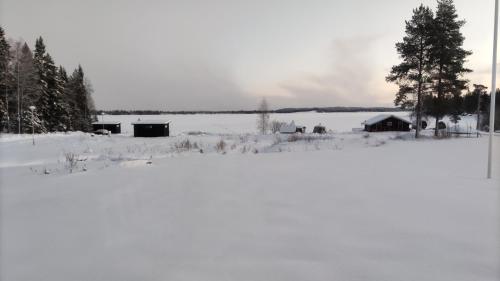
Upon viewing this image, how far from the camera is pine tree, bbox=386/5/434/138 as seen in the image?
24.2 metres

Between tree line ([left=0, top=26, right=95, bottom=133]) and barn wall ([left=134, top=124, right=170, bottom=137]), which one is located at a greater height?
tree line ([left=0, top=26, right=95, bottom=133])

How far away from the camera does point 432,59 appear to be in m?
24.4

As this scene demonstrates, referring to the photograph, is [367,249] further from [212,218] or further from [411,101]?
[411,101]

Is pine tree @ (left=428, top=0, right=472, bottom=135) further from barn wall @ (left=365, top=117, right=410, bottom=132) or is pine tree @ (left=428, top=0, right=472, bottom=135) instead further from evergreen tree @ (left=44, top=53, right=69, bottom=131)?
evergreen tree @ (left=44, top=53, right=69, bottom=131)

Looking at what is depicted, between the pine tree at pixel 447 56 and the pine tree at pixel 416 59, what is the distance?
29.1 inches

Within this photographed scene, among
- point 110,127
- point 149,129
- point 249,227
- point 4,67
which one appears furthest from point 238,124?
point 249,227

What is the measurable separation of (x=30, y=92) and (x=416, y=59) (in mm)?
41663

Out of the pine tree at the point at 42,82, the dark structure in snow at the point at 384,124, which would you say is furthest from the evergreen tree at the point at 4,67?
the dark structure in snow at the point at 384,124

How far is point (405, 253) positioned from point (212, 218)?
219 centimetres

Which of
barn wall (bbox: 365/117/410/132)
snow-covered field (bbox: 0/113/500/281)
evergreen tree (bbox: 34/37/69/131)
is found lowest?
snow-covered field (bbox: 0/113/500/281)

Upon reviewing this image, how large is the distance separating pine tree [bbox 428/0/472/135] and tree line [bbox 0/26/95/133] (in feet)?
121

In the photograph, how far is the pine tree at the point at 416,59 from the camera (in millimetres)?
24219

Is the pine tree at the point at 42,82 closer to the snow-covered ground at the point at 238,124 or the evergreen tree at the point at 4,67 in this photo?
the evergreen tree at the point at 4,67

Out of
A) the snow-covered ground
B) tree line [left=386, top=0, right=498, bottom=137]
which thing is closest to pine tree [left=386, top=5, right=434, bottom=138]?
tree line [left=386, top=0, right=498, bottom=137]
